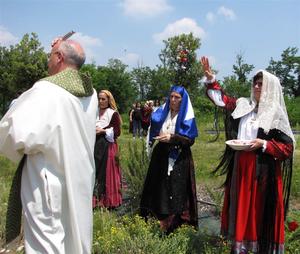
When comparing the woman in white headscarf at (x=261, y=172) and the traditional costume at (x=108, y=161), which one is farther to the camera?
the traditional costume at (x=108, y=161)

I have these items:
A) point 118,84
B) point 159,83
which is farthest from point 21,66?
point 159,83

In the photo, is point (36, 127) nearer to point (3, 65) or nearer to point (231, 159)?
point (231, 159)

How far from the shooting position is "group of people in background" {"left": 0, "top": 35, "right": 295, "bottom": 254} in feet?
9.53

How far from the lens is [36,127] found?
9.29ft

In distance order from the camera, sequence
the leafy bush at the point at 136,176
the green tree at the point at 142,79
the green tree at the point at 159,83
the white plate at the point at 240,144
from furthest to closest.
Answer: the green tree at the point at 142,79 < the green tree at the point at 159,83 < the leafy bush at the point at 136,176 < the white plate at the point at 240,144

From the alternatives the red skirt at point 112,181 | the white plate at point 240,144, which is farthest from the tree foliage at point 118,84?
the white plate at point 240,144

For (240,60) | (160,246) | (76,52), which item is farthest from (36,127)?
(240,60)

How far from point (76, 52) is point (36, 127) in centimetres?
62

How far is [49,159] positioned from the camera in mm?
2947

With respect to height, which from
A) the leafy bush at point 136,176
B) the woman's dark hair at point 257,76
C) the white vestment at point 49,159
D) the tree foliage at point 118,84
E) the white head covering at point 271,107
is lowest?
the leafy bush at point 136,176

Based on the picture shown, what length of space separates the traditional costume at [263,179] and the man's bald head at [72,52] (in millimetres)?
1786

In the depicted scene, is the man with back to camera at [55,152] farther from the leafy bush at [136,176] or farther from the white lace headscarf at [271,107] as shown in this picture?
the leafy bush at [136,176]

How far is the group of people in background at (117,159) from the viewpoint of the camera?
2904 millimetres

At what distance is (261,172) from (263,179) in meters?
0.06
